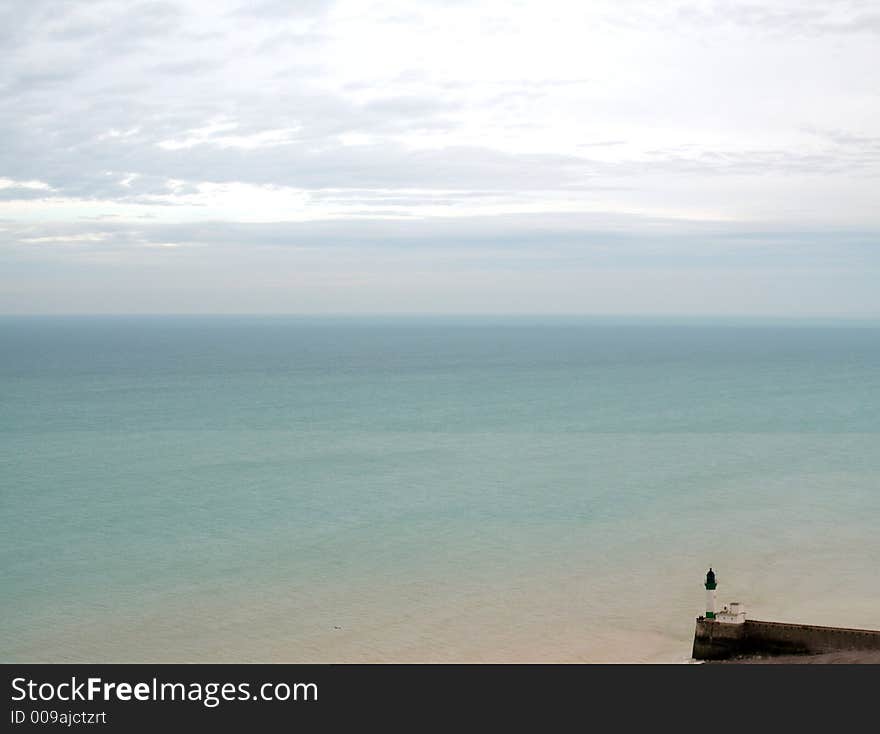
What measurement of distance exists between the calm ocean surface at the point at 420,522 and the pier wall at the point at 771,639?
143 centimetres

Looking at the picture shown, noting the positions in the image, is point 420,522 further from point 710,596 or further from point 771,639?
point 771,639

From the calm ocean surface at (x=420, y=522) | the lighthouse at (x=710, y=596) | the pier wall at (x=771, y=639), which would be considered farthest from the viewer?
the calm ocean surface at (x=420, y=522)

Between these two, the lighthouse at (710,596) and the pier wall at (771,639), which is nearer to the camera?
the pier wall at (771,639)

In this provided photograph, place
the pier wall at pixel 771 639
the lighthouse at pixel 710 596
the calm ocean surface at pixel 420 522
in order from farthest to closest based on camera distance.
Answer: the calm ocean surface at pixel 420 522
the lighthouse at pixel 710 596
the pier wall at pixel 771 639

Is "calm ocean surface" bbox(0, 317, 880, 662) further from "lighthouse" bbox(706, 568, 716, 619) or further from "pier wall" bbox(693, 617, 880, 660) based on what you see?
"lighthouse" bbox(706, 568, 716, 619)

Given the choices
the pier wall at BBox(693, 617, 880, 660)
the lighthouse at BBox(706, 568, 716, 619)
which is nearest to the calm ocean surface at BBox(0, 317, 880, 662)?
the pier wall at BBox(693, 617, 880, 660)

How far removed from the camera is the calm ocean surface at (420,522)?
24312mm

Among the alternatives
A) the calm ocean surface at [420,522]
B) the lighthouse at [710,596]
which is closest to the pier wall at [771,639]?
the lighthouse at [710,596]

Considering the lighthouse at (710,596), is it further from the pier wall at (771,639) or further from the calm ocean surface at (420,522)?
the calm ocean surface at (420,522)

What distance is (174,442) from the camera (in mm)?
53406

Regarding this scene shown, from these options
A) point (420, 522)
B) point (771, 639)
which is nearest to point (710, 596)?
point (771, 639)

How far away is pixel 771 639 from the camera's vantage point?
70.3 ft
